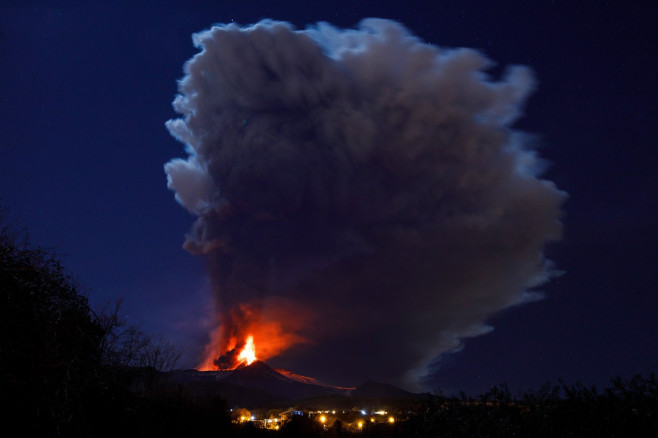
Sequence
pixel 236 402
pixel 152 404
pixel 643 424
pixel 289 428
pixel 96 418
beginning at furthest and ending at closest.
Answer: pixel 236 402 → pixel 289 428 → pixel 152 404 → pixel 96 418 → pixel 643 424

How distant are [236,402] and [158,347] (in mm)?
118705

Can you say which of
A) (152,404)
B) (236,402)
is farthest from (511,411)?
(236,402)

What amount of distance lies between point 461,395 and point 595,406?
2.97 meters

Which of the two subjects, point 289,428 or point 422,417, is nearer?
point 422,417

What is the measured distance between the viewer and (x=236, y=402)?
142375mm

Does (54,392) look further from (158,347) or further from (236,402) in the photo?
(236,402)

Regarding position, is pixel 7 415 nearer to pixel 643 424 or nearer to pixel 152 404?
pixel 643 424

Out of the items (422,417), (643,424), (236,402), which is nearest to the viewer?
(643,424)

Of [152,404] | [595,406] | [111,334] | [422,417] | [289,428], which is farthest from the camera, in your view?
[289,428]

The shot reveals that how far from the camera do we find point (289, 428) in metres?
41.6

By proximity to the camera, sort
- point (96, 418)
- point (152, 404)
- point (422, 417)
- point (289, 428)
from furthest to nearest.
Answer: point (289, 428), point (152, 404), point (96, 418), point (422, 417)

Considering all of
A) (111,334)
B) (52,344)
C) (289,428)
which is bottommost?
(289,428)

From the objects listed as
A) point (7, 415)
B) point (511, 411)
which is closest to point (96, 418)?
point (7, 415)

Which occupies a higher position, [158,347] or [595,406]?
[158,347]
